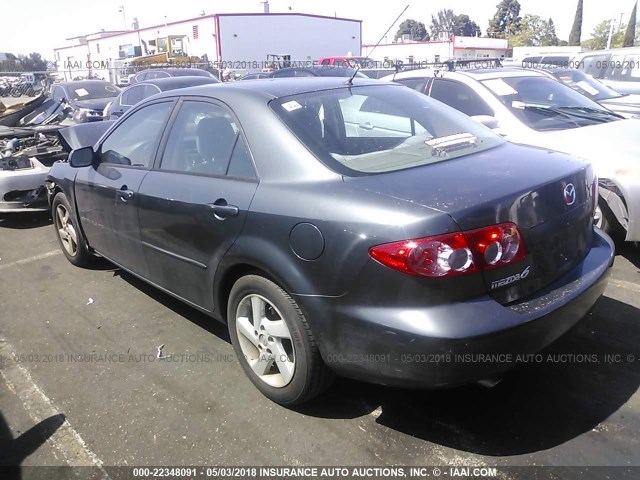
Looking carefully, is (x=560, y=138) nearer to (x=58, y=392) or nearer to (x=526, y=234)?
(x=526, y=234)

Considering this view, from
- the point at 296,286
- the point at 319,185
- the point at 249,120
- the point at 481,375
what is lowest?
the point at 481,375

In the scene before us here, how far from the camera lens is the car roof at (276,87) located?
2969 millimetres

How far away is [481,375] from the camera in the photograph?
7.17ft

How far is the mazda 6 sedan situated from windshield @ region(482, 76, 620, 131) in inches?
83.4

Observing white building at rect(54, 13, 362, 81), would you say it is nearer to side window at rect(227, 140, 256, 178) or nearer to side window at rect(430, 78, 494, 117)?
side window at rect(430, 78, 494, 117)

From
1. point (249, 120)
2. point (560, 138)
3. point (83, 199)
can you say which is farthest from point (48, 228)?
point (560, 138)

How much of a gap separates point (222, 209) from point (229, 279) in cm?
41

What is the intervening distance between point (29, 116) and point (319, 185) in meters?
8.20

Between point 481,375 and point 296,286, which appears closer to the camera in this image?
point 481,375

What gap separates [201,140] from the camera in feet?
10.4

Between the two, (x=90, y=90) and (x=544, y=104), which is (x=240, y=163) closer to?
(x=544, y=104)

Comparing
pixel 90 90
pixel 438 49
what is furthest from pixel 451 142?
pixel 438 49

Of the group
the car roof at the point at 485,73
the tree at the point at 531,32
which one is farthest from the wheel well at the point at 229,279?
the tree at the point at 531,32

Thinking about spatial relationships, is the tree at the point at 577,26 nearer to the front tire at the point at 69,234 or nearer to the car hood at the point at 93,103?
the car hood at the point at 93,103
